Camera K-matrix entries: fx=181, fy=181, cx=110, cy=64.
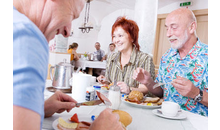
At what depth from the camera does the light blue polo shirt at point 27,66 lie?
0.34 meters

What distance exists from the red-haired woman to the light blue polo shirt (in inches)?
70.1

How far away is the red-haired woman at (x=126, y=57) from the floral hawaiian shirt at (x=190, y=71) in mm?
365

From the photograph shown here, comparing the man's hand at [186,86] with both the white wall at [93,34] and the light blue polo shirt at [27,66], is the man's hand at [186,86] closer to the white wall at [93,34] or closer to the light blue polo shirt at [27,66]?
the light blue polo shirt at [27,66]

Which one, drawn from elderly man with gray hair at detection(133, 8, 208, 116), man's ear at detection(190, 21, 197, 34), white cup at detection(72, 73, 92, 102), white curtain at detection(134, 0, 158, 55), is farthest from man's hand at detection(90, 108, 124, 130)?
white curtain at detection(134, 0, 158, 55)

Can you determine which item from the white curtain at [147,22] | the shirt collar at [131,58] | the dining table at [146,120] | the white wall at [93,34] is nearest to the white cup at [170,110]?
the dining table at [146,120]

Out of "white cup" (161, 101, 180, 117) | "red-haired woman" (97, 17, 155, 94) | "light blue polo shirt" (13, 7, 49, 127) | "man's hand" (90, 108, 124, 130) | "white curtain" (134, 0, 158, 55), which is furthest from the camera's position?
"white curtain" (134, 0, 158, 55)

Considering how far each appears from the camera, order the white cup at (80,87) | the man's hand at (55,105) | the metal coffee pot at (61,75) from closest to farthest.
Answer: the man's hand at (55,105) → the white cup at (80,87) → the metal coffee pot at (61,75)

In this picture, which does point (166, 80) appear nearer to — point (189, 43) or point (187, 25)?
point (189, 43)

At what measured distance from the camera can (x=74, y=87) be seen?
1.31m

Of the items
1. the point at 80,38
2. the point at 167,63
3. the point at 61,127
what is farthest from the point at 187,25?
the point at 80,38

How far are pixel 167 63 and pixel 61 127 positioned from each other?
56.4 inches

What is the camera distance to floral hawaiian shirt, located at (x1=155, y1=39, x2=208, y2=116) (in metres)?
1.61

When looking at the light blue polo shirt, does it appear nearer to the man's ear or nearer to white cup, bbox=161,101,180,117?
white cup, bbox=161,101,180,117
